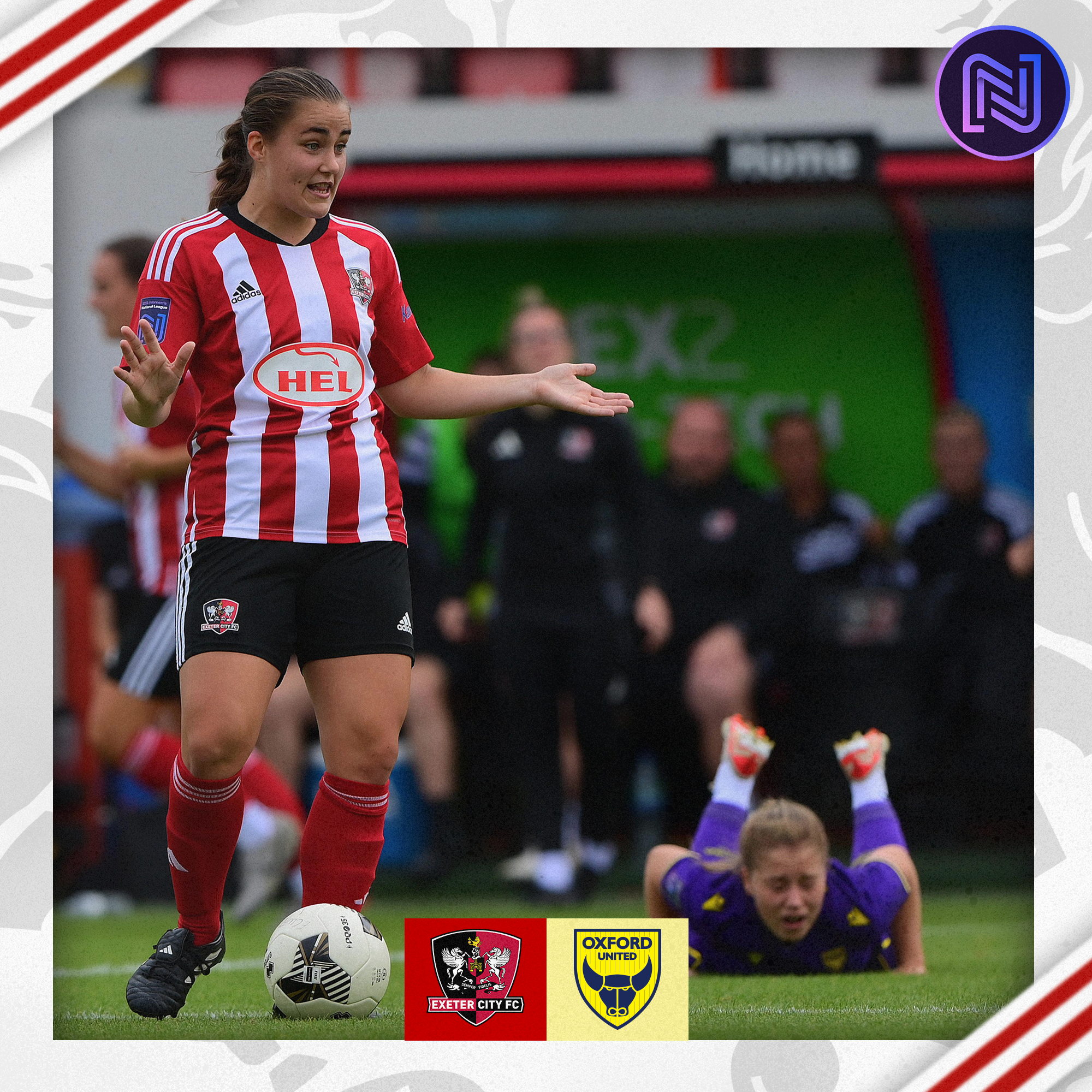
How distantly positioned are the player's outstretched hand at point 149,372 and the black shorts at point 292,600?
10.9 inches

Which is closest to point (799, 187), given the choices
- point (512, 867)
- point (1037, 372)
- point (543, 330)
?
point (543, 330)

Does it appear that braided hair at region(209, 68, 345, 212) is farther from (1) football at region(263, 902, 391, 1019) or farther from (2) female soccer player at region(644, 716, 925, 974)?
(2) female soccer player at region(644, 716, 925, 974)

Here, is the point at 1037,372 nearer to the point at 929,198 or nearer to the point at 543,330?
the point at 543,330

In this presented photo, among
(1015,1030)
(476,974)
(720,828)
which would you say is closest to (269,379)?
(476,974)

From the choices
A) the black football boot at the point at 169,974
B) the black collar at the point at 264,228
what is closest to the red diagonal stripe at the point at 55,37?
the black collar at the point at 264,228

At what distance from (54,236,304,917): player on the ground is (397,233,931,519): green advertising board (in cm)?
135

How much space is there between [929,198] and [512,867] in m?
2.40

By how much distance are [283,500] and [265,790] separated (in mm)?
1840

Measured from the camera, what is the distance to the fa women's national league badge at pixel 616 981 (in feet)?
9.91

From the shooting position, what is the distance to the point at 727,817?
3.53 metres

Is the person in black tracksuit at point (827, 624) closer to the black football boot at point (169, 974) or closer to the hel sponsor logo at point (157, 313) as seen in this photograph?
the black football boot at point (169, 974)

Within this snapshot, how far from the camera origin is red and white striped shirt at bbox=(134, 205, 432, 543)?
9.62 feet

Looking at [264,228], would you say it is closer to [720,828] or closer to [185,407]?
[185,407]

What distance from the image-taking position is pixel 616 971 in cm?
306
